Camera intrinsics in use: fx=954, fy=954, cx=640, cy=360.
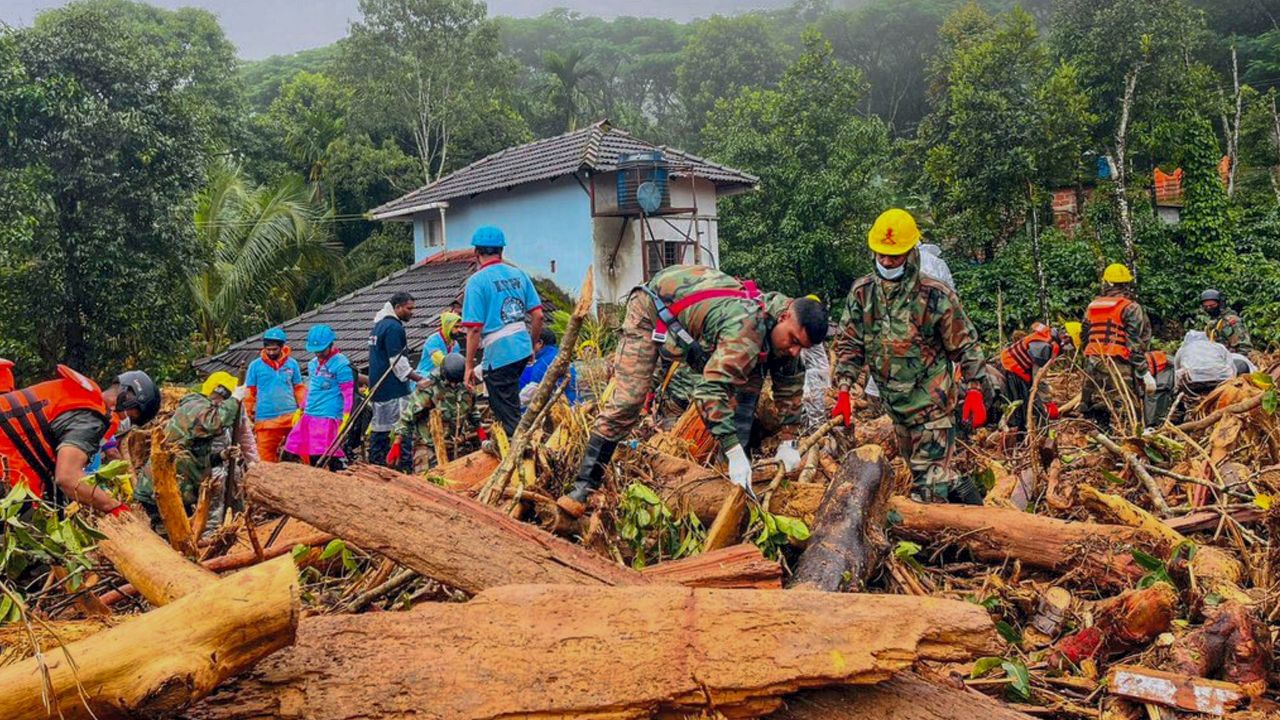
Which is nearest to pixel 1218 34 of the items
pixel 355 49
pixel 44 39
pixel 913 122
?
pixel 913 122

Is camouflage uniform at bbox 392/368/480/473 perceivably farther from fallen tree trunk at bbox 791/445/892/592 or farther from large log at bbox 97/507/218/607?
fallen tree trunk at bbox 791/445/892/592

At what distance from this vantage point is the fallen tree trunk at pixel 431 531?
336 cm

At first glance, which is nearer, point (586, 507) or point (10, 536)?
point (10, 536)

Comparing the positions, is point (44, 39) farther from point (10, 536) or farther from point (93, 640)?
point (93, 640)

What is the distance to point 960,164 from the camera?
62.6ft

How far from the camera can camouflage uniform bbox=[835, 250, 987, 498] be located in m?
5.17

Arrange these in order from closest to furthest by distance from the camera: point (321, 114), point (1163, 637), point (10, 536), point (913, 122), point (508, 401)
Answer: point (10, 536) → point (1163, 637) → point (508, 401) → point (321, 114) → point (913, 122)

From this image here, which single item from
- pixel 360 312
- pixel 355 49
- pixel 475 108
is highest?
pixel 355 49

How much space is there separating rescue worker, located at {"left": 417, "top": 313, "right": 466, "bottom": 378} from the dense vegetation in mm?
7578

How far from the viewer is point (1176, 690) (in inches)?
123

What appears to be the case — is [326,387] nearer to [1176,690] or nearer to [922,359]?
[922,359]

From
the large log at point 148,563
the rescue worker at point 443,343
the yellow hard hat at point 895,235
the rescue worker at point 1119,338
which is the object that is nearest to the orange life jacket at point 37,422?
the large log at point 148,563

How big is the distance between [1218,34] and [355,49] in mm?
26543

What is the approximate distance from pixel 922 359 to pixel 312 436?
18.1ft
